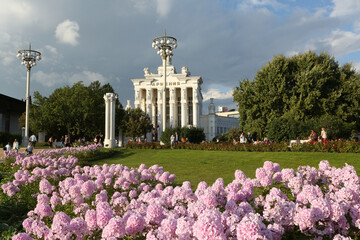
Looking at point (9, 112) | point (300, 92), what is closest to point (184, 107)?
point (9, 112)

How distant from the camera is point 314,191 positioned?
328cm

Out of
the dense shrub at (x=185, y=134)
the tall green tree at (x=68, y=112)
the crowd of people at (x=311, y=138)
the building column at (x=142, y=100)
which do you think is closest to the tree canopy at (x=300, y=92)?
the crowd of people at (x=311, y=138)

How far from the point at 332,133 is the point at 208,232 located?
1097 inches

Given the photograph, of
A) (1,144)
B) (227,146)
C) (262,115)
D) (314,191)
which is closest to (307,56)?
(262,115)

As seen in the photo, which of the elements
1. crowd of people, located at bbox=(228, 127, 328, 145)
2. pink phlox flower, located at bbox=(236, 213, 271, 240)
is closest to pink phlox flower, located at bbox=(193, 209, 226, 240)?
pink phlox flower, located at bbox=(236, 213, 271, 240)

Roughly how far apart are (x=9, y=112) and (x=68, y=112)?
1905 cm

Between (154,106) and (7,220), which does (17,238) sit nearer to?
(7,220)

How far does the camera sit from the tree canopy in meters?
30.0

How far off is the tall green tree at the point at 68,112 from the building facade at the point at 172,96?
26536 mm

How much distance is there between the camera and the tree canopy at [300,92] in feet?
98.5

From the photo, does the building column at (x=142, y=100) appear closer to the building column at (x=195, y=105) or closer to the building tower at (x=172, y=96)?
the building tower at (x=172, y=96)

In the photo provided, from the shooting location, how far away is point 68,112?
4612cm

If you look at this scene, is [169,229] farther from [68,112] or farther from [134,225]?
[68,112]

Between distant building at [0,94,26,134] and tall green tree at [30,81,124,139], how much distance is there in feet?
30.8
